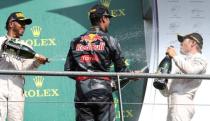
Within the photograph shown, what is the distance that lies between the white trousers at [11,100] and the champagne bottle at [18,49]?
22 cm

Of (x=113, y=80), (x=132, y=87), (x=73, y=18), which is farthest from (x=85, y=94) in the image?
(x=73, y=18)

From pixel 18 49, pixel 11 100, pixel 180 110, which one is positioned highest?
pixel 18 49

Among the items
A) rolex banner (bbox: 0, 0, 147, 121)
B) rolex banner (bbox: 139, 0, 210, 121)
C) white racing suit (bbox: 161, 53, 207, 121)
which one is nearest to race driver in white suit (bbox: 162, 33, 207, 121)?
white racing suit (bbox: 161, 53, 207, 121)

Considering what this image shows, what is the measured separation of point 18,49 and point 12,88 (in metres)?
0.27

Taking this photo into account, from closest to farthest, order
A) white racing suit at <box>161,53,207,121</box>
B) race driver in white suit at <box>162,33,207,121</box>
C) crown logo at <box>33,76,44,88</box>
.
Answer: race driver in white suit at <box>162,33,207,121</box> < white racing suit at <box>161,53,207,121</box> < crown logo at <box>33,76,44,88</box>

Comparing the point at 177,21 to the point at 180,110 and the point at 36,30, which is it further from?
the point at 180,110

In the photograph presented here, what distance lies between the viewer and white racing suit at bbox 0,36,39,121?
18.3 ft

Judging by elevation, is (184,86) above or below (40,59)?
below

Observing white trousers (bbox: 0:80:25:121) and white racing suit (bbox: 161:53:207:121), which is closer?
white trousers (bbox: 0:80:25:121)

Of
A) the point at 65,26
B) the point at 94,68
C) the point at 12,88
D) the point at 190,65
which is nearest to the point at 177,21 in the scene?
the point at 65,26

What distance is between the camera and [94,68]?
18.4 ft

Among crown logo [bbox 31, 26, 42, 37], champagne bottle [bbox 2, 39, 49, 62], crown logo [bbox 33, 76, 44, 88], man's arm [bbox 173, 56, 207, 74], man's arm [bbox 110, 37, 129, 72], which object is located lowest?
crown logo [bbox 33, 76, 44, 88]

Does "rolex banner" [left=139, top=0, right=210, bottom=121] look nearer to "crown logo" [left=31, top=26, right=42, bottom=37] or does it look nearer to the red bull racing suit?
"crown logo" [left=31, top=26, right=42, bottom=37]

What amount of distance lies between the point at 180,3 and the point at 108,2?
0.65 meters
